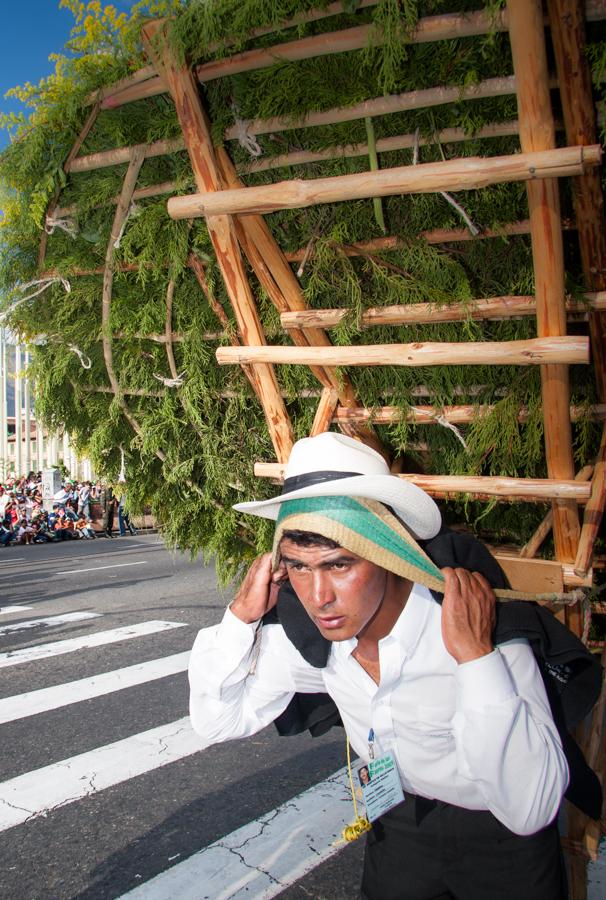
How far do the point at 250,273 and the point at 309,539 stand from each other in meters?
0.94

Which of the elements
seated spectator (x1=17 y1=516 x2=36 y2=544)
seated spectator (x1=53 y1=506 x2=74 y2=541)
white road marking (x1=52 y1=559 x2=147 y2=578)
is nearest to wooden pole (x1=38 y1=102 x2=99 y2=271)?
white road marking (x1=52 y1=559 x2=147 y2=578)

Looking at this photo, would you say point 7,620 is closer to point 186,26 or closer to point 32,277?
point 32,277

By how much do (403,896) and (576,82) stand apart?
182 cm

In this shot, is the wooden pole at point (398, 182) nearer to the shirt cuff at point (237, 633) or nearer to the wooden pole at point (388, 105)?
the wooden pole at point (388, 105)

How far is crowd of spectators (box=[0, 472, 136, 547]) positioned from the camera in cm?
1900

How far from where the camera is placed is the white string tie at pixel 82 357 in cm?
263

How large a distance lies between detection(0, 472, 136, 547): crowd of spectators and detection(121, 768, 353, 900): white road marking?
1533 cm

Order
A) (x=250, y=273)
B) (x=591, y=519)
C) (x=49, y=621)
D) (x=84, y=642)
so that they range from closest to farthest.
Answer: (x=591, y=519) → (x=250, y=273) → (x=84, y=642) → (x=49, y=621)

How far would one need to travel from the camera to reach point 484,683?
1473mm

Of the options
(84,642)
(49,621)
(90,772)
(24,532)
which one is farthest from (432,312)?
(24,532)

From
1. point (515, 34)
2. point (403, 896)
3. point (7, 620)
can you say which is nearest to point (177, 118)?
point (515, 34)

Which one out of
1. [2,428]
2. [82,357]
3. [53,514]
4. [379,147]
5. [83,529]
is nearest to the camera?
[379,147]

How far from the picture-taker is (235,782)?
167 inches

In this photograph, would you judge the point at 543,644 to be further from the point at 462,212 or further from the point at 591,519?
the point at 462,212
